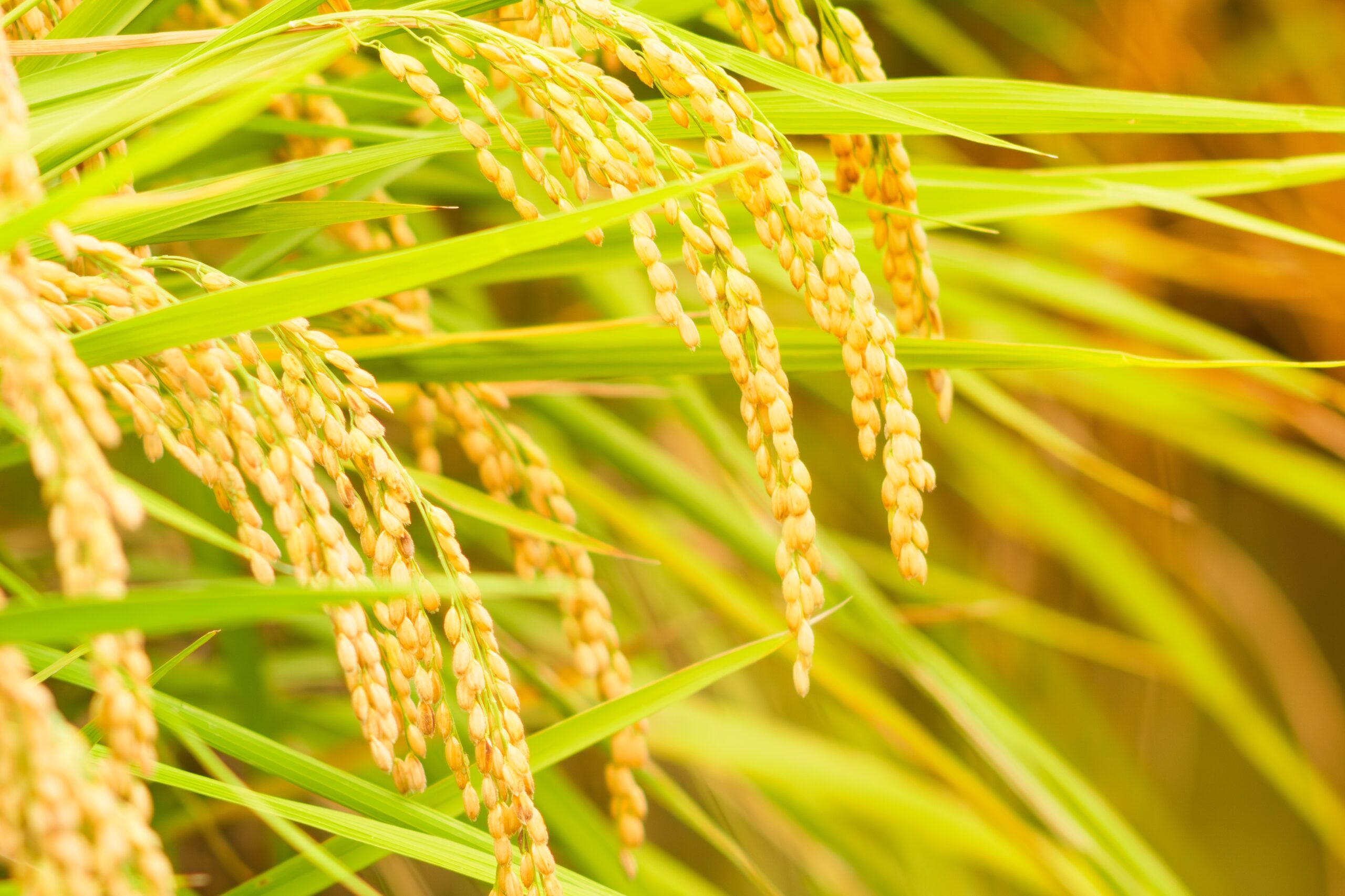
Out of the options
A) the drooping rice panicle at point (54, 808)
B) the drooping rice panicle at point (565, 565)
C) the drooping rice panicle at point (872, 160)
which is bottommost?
the drooping rice panicle at point (565, 565)

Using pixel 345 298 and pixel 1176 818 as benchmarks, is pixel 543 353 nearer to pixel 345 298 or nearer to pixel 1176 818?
pixel 345 298

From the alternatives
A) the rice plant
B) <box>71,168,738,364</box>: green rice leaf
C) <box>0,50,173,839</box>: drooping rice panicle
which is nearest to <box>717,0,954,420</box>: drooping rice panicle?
the rice plant

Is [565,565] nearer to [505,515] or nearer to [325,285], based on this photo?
[505,515]

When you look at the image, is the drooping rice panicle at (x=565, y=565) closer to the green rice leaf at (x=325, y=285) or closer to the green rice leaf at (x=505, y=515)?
the green rice leaf at (x=505, y=515)

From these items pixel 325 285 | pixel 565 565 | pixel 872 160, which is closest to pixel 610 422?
pixel 565 565

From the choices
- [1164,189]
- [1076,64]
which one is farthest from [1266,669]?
[1164,189]

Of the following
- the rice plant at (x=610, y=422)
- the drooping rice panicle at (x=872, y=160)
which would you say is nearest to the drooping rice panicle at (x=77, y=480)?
the rice plant at (x=610, y=422)

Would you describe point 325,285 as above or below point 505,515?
above

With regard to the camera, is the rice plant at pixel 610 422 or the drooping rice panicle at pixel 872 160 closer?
the rice plant at pixel 610 422

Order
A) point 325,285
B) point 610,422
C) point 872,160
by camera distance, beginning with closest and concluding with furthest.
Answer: point 325,285
point 872,160
point 610,422
